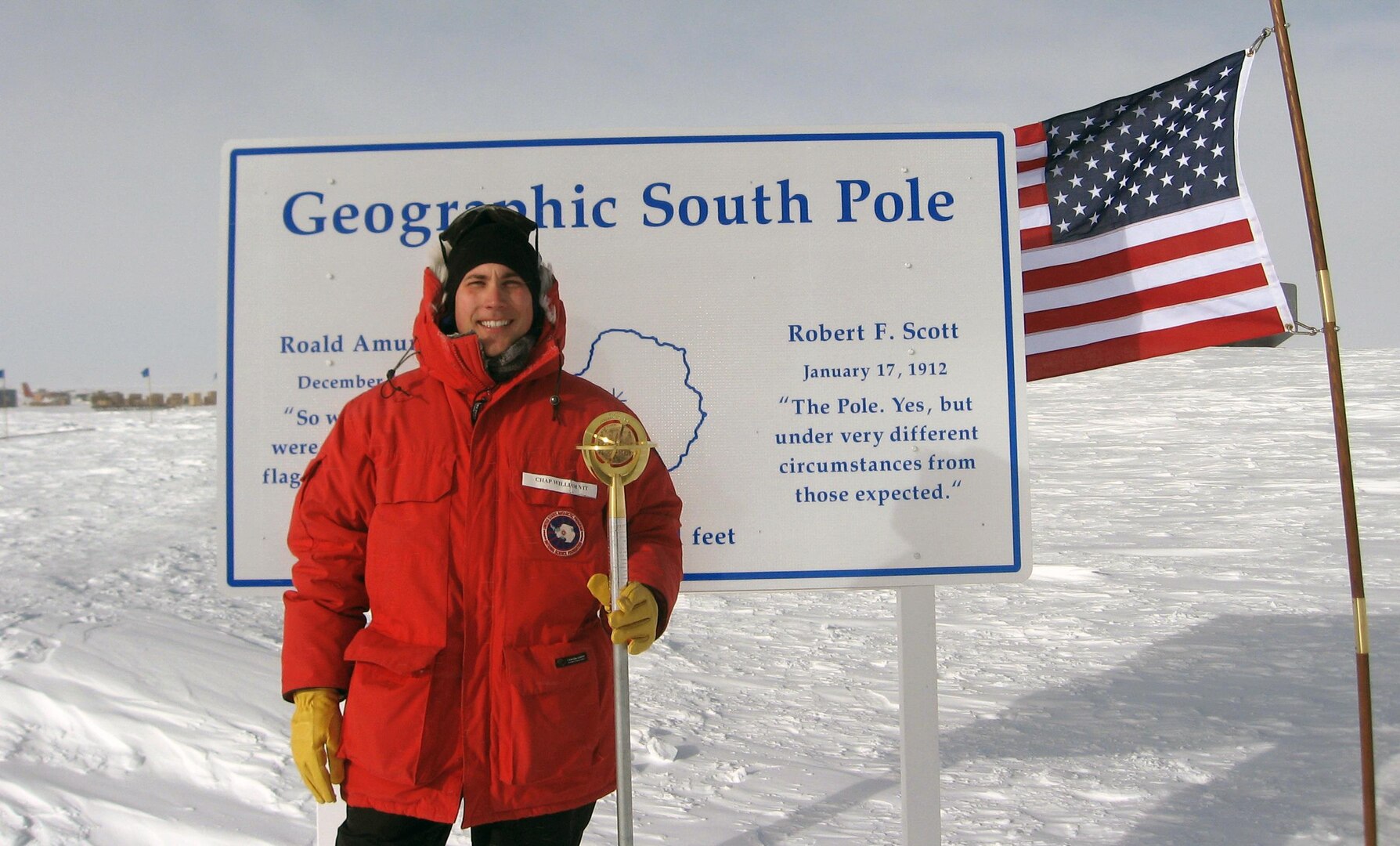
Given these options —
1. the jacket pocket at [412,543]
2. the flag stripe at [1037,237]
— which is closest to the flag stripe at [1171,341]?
the flag stripe at [1037,237]

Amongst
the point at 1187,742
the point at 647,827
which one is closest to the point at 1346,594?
the point at 1187,742

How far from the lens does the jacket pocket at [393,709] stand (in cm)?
188

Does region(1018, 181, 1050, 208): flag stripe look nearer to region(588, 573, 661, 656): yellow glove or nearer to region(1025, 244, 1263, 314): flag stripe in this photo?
region(1025, 244, 1263, 314): flag stripe

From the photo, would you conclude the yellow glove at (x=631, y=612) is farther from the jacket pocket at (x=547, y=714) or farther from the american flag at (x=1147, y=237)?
the american flag at (x=1147, y=237)

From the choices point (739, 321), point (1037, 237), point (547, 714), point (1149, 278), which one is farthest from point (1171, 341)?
point (547, 714)

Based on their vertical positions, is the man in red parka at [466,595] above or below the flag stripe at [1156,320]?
below

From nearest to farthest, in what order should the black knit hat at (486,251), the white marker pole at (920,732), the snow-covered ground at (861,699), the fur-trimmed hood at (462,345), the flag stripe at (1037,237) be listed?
the fur-trimmed hood at (462,345)
the black knit hat at (486,251)
the white marker pole at (920,732)
the snow-covered ground at (861,699)
the flag stripe at (1037,237)

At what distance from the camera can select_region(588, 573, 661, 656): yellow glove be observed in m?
1.89

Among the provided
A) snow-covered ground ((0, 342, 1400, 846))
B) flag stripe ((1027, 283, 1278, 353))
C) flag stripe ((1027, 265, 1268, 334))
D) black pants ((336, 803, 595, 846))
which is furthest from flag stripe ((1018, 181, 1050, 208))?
black pants ((336, 803, 595, 846))

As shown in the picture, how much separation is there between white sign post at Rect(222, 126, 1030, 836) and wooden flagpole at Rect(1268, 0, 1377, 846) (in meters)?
1.07

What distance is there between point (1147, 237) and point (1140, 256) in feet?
0.27

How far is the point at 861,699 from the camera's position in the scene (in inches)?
196

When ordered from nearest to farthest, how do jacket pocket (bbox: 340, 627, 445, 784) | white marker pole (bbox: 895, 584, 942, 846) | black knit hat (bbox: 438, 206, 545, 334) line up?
1. jacket pocket (bbox: 340, 627, 445, 784)
2. black knit hat (bbox: 438, 206, 545, 334)
3. white marker pole (bbox: 895, 584, 942, 846)

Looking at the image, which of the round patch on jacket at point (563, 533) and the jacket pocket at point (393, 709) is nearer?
the jacket pocket at point (393, 709)
